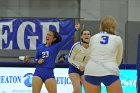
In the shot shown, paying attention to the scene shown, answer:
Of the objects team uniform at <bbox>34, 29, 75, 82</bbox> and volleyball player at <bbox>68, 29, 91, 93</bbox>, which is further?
volleyball player at <bbox>68, 29, 91, 93</bbox>

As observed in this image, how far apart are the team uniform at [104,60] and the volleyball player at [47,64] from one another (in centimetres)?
222

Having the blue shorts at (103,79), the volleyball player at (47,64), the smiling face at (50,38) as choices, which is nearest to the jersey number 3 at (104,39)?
the blue shorts at (103,79)

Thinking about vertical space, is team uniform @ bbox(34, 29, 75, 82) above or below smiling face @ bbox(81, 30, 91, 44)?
below

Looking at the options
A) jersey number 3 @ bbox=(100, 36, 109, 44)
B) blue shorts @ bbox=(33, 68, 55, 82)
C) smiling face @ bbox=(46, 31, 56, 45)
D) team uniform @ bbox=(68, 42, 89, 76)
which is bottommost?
blue shorts @ bbox=(33, 68, 55, 82)

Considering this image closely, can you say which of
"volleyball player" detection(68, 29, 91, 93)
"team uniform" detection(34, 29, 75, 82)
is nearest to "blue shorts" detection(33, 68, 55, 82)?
"team uniform" detection(34, 29, 75, 82)

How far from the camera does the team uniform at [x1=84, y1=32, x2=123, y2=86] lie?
210 inches

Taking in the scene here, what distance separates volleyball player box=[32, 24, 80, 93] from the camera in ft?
24.7

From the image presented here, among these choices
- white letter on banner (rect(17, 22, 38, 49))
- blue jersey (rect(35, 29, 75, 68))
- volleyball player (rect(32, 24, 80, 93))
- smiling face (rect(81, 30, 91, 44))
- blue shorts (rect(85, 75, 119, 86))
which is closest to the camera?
blue shorts (rect(85, 75, 119, 86))

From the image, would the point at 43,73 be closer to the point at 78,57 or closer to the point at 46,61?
the point at 46,61

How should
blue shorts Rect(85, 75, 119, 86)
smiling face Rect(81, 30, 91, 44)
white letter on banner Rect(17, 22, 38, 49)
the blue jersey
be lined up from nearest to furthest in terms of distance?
blue shorts Rect(85, 75, 119, 86) → the blue jersey → smiling face Rect(81, 30, 91, 44) → white letter on banner Rect(17, 22, 38, 49)

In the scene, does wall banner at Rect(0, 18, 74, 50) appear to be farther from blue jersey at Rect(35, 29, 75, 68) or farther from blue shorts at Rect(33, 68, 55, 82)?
blue shorts at Rect(33, 68, 55, 82)

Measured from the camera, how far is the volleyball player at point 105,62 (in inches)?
210

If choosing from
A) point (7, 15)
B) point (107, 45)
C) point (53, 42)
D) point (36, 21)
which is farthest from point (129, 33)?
point (107, 45)

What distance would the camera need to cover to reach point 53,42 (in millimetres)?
7848
